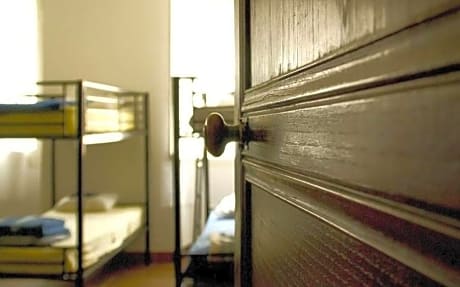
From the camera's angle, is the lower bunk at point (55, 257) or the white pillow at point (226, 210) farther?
the white pillow at point (226, 210)

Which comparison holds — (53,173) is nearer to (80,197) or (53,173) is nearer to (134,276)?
(134,276)

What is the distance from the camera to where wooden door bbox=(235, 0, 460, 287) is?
0.26m

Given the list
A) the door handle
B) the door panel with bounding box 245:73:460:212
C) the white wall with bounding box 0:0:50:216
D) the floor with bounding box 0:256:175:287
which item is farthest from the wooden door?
the white wall with bounding box 0:0:50:216

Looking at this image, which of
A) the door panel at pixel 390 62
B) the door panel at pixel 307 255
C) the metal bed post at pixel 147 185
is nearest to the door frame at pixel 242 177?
the door panel at pixel 307 255

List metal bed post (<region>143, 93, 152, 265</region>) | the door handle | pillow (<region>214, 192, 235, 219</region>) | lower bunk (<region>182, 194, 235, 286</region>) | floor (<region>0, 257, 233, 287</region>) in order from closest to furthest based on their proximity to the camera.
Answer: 1. the door handle
2. lower bunk (<region>182, 194, 235, 286</region>)
3. pillow (<region>214, 192, 235, 219</region>)
4. floor (<region>0, 257, 233, 287</region>)
5. metal bed post (<region>143, 93, 152, 265</region>)

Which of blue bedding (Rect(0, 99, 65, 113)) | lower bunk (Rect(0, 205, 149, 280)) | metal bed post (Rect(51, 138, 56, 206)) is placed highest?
blue bedding (Rect(0, 99, 65, 113))

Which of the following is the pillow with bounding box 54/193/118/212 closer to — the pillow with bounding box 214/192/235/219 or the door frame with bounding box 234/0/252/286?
the pillow with bounding box 214/192/235/219

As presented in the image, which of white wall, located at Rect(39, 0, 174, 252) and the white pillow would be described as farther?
white wall, located at Rect(39, 0, 174, 252)

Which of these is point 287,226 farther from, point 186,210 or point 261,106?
point 186,210

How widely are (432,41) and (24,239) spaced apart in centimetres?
243

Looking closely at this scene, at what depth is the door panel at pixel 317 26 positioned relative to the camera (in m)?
0.29

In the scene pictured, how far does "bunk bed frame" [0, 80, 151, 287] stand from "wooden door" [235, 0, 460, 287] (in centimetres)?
189

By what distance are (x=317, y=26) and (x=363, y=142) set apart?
13 cm

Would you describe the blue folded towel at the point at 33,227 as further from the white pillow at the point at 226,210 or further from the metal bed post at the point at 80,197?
the white pillow at the point at 226,210
